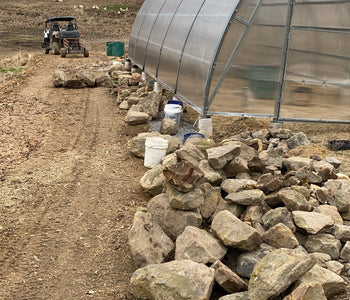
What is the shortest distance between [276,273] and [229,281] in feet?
1.79

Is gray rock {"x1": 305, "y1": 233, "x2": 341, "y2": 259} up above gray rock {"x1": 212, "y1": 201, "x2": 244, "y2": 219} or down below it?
below

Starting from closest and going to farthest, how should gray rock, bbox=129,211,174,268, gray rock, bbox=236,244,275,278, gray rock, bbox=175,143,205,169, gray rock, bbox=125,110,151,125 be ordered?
1. gray rock, bbox=236,244,275,278
2. gray rock, bbox=129,211,174,268
3. gray rock, bbox=175,143,205,169
4. gray rock, bbox=125,110,151,125

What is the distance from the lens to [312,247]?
5.47 meters

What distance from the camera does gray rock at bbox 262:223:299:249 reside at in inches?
210

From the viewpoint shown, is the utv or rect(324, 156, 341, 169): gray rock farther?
the utv

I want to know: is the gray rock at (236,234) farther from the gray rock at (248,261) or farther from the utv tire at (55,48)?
the utv tire at (55,48)

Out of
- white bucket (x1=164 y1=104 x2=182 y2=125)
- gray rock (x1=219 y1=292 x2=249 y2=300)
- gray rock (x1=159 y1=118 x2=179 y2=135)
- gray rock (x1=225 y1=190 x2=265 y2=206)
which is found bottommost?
gray rock (x1=159 y1=118 x2=179 y2=135)

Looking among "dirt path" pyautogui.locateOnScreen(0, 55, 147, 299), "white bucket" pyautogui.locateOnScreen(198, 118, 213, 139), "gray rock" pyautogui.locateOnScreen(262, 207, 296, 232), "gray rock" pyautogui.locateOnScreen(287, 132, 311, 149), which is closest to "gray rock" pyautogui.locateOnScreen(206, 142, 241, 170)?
"gray rock" pyautogui.locateOnScreen(262, 207, 296, 232)

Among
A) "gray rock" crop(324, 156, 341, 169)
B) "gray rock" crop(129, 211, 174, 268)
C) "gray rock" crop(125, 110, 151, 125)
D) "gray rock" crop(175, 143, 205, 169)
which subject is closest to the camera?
"gray rock" crop(129, 211, 174, 268)

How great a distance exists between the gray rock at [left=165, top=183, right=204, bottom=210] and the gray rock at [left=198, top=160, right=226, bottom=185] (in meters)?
0.70

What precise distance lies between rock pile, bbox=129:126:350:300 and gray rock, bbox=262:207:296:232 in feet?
0.04

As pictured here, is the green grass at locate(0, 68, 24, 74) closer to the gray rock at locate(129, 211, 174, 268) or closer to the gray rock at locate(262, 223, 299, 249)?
the gray rock at locate(129, 211, 174, 268)

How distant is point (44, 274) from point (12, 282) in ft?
1.18

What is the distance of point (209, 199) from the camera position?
6199 millimetres
